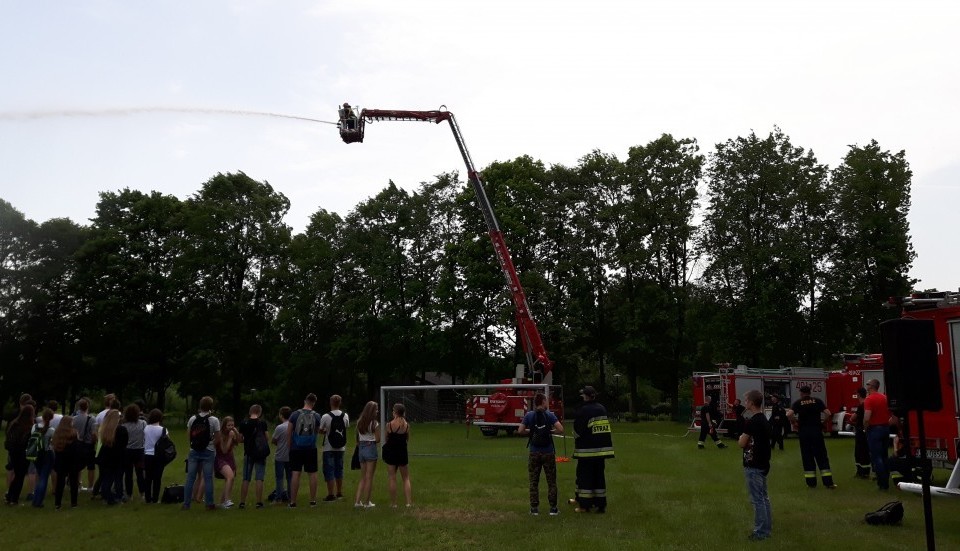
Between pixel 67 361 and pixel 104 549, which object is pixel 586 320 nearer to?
pixel 67 361

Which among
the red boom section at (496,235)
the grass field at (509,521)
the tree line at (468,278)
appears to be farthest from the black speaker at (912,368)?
the tree line at (468,278)

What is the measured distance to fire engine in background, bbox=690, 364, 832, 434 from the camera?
1145 inches

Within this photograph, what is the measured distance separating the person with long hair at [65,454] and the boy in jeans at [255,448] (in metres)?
2.69

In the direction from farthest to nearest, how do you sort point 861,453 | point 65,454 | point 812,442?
point 861,453 → point 812,442 → point 65,454

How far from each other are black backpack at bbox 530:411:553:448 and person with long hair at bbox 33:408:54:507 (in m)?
7.95

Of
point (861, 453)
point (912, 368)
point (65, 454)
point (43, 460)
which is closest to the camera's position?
point (912, 368)

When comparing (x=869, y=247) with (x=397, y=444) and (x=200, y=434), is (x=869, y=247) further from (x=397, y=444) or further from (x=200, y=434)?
(x=200, y=434)

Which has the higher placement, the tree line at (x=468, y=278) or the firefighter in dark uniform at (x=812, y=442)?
the tree line at (x=468, y=278)

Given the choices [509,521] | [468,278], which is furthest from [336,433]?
[468,278]

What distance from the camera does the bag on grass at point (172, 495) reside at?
13.3m

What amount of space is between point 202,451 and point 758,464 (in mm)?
8319

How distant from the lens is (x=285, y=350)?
49688mm

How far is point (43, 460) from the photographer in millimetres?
13133

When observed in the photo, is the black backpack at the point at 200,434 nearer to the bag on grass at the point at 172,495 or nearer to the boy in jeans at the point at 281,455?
the boy in jeans at the point at 281,455
